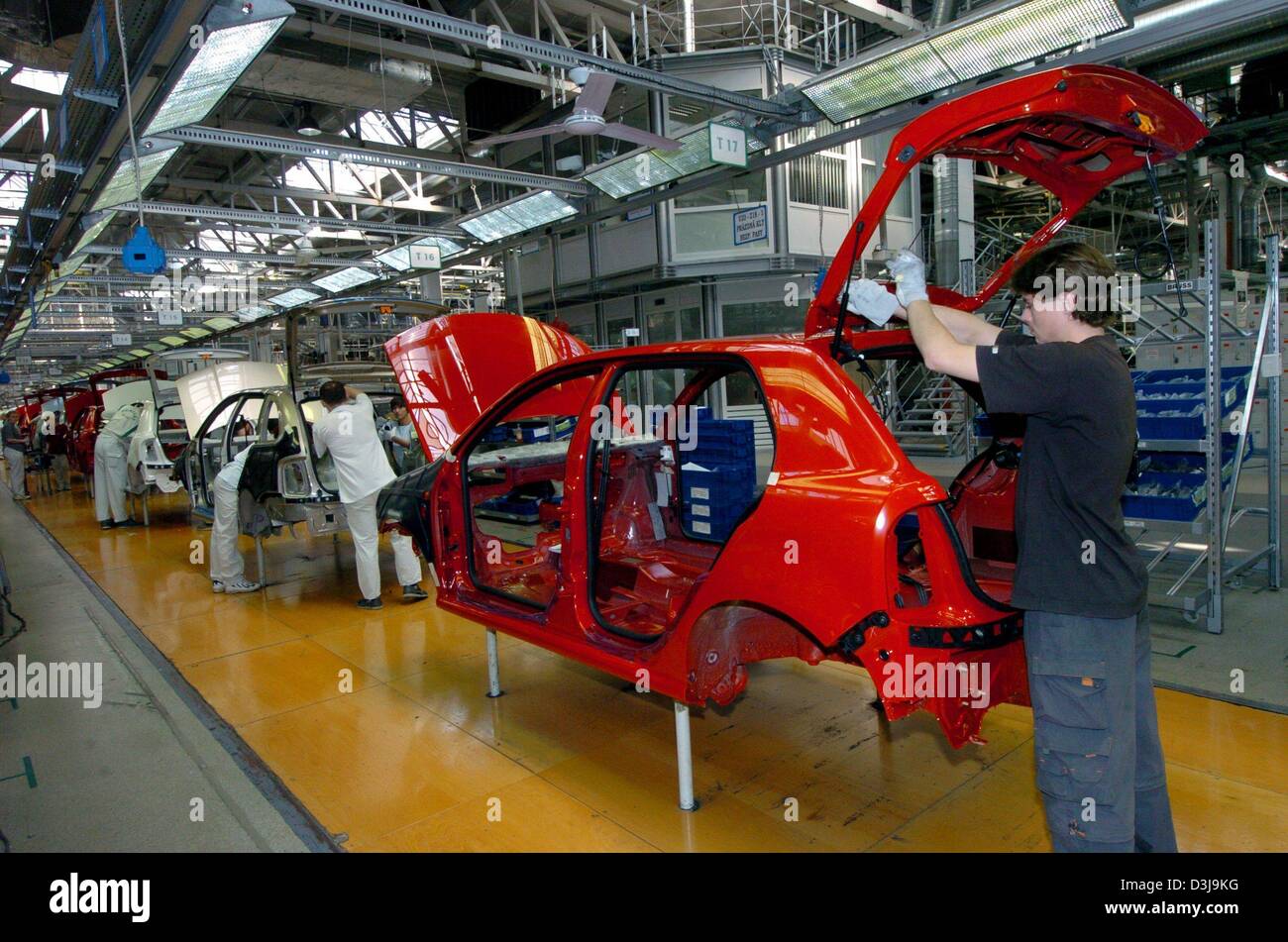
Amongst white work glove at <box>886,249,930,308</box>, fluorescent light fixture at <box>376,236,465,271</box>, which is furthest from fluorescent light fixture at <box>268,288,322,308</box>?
white work glove at <box>886,249,930,308</box>

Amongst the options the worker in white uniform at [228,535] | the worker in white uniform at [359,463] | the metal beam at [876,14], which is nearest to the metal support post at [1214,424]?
the metal beam at [876,14]

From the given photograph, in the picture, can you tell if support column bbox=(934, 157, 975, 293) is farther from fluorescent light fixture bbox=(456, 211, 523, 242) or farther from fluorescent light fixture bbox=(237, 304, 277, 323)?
fluorescent light fixture bbox=(237, 304, 277, 323)

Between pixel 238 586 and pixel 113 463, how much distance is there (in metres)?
4.99

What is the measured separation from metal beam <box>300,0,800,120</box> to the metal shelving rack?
2.99m

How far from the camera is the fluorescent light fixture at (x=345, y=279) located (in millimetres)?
11359

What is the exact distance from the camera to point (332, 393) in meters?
5.32

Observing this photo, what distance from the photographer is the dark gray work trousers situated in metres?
1.73

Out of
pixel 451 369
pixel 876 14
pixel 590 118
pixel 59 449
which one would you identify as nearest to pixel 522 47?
pixel 590 118

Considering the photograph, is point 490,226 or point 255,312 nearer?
point 490,226

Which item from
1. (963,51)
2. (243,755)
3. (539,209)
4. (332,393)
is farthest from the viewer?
(539,209)

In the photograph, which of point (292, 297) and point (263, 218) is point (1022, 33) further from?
point (292, 297)

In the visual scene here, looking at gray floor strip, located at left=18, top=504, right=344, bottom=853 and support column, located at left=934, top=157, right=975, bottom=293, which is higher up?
support column, located at left=934, top=157, right=975, bottom=293

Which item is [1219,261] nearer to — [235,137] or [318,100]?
[235,137]
